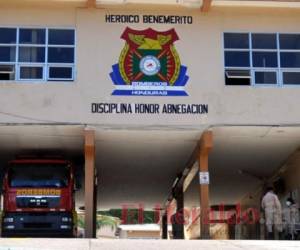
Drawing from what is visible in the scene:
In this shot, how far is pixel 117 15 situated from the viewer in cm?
2131

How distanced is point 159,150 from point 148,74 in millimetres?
3725

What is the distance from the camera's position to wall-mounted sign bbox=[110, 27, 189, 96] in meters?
21.0

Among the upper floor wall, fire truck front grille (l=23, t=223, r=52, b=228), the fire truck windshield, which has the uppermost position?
the upper floor wall

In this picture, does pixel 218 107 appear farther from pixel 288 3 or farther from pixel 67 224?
pixel 67 224

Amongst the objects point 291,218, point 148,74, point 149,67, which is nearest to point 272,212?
point 291,218

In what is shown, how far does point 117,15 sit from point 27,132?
186 inches

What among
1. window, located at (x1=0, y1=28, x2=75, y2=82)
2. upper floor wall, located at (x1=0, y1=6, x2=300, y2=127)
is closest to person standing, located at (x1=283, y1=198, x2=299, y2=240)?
upper floor wall, located at (x1=0, y1=6, x2=300, y2=127)

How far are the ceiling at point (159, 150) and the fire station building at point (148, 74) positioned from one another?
0.11 m

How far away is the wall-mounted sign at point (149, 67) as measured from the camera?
21.0 meters

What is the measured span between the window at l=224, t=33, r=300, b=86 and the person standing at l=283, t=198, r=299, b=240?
4.61 meters

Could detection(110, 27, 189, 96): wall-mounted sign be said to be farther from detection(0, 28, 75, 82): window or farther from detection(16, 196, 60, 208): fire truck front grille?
detection(16, 196, 60, 208): fire truck front grille

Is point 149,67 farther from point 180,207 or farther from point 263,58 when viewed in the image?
point 180,207

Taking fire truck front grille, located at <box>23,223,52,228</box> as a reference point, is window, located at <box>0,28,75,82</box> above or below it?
above

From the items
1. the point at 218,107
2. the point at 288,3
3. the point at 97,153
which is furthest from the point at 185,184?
the point at 288,3
